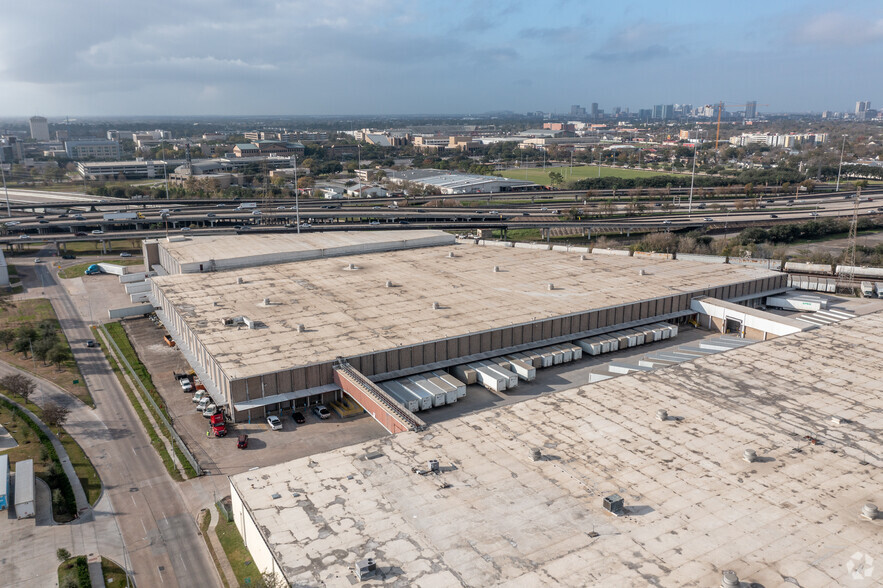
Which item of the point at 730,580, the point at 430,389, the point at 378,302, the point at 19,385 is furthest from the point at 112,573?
the point at 378,302

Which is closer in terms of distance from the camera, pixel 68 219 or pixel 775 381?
pixel 775 381

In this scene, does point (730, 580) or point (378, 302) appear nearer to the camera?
point (730, 580)

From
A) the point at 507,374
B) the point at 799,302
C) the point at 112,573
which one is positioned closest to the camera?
the point at 112,573

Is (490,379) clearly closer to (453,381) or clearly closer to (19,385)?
(453,381)

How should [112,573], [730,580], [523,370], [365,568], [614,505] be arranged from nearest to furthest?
[730,580] < [365,568] < [614,505] < [112,573] < [523,370]

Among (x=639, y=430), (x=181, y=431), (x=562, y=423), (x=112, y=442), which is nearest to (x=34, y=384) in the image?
(x=112, y=442)

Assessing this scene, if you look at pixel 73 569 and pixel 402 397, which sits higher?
pixel 402 397

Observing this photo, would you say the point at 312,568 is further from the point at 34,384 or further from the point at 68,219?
the point at 68,219
